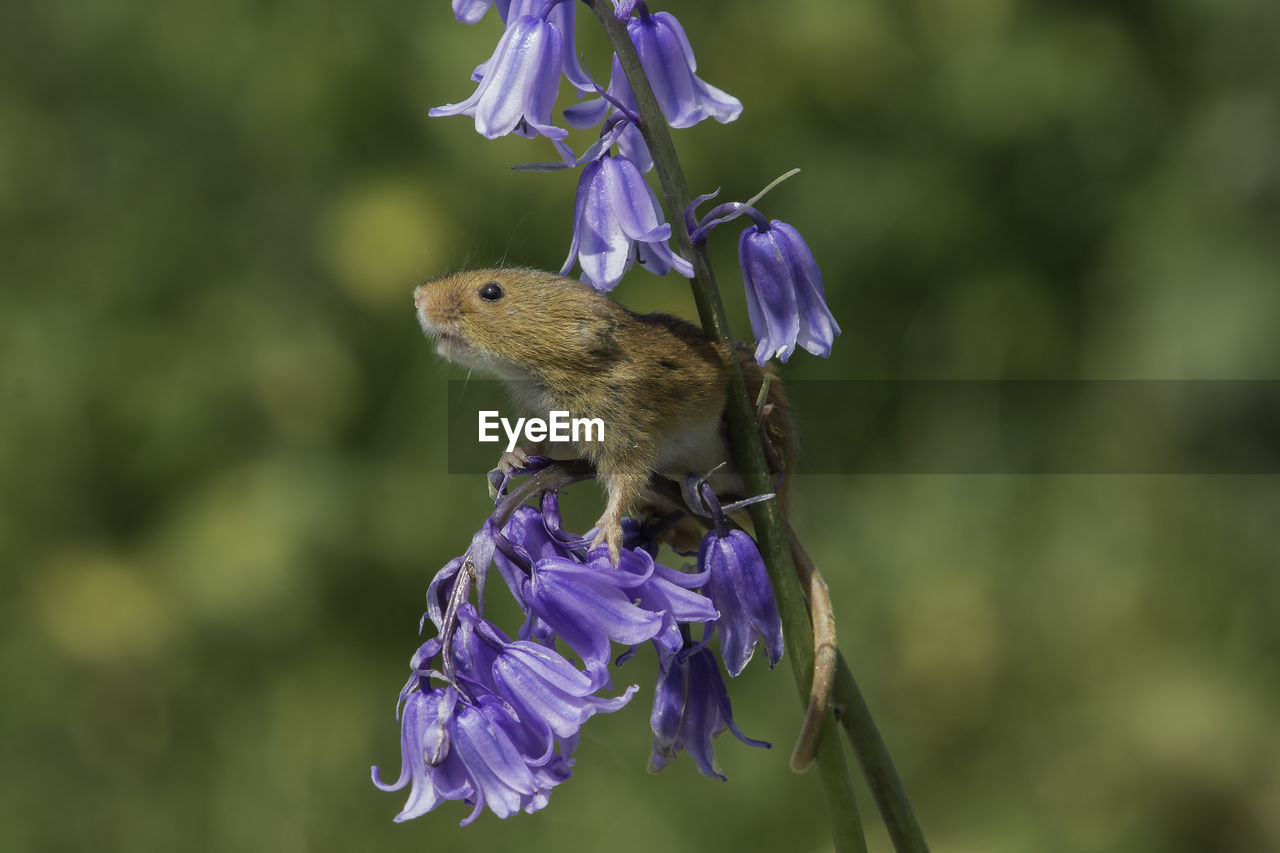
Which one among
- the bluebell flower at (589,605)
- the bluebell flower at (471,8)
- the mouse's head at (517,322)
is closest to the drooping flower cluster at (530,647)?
the bluebell flower at (589,605)

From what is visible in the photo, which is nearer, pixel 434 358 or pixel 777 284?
pixel 777 284

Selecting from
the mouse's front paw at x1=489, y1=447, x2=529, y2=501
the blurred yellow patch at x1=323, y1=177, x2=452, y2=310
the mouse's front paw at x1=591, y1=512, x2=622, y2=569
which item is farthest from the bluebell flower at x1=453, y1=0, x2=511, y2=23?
A: the blurred yellow patch at x1=323, y1=177, x2=452, y2=310

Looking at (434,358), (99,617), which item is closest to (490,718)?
(434,358)

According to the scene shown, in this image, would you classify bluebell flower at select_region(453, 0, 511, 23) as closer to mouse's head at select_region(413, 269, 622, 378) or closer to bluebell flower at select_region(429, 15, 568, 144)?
bluebell flower at select_region(429, 15, 568, 144)

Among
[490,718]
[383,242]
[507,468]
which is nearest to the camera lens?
[490,718]

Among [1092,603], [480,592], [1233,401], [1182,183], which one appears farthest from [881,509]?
[480,592]

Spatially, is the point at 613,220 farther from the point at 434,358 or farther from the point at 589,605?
the point at 434,358
